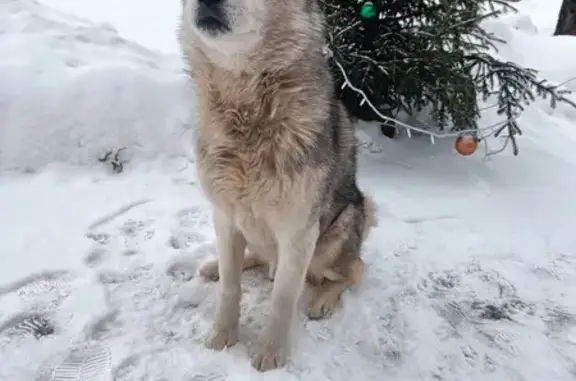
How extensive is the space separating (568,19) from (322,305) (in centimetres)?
820

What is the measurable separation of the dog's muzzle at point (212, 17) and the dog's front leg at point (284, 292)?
861 mm

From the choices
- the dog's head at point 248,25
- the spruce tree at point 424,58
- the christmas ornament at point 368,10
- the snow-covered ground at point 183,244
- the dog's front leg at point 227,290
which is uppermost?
the dog's head at point 248,25

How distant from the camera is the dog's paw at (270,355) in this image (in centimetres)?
254


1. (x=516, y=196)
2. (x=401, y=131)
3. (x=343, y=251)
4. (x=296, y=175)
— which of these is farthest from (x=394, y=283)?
(x=401, y=131)

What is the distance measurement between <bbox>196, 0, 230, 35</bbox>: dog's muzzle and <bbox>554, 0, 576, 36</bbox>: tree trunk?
8.59 m

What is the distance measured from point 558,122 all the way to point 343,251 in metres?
3.90

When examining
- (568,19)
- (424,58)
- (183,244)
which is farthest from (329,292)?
(568,19)

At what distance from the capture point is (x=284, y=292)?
2604 millimetres

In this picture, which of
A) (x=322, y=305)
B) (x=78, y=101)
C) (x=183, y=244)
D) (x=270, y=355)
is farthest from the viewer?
(x=78, y=101)

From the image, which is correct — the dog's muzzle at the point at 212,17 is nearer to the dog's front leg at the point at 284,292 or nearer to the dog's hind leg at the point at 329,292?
the dog's front leg at the point at 284,292

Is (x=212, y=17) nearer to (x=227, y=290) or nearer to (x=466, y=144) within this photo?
(x=227, y=290)

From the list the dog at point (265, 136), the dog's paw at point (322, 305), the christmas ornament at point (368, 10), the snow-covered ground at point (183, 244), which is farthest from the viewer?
the christmas ornament at point (368, 10)

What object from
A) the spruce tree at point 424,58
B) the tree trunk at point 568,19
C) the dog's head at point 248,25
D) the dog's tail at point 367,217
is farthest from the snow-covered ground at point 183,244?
the tree trunk at point 568,19

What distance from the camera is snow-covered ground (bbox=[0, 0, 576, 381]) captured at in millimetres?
2648
